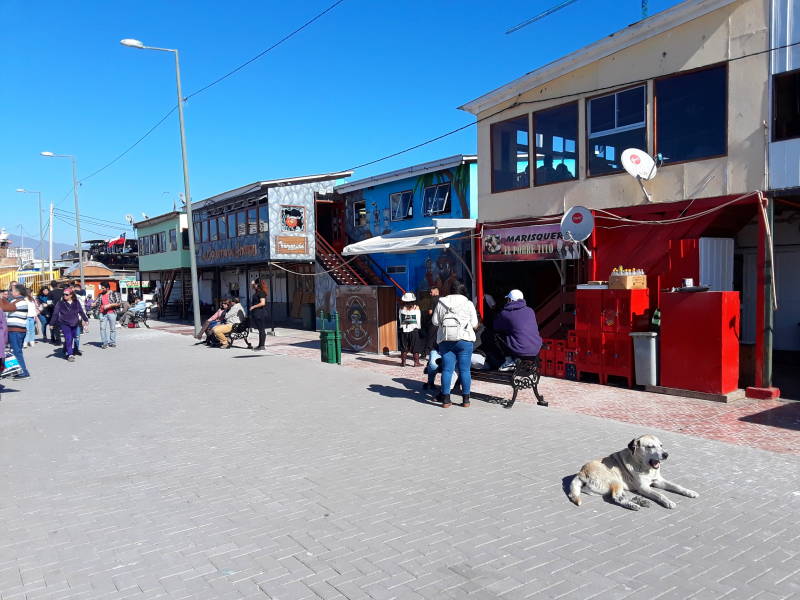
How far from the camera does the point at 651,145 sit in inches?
390

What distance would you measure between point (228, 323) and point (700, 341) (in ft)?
41.1

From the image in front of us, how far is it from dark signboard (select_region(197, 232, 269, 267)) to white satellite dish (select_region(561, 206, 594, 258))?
529 inches

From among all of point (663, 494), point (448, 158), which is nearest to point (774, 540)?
point (663, 494)

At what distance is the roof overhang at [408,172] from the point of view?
15.7 metres

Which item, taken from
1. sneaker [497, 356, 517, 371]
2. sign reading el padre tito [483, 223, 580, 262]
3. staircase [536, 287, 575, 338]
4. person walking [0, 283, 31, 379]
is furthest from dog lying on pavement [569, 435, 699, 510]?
person walking [0, 283, 31, 379]

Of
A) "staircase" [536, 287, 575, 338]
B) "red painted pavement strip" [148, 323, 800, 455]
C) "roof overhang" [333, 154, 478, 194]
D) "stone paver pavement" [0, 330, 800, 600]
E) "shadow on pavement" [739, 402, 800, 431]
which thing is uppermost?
"roof overhang" [333, 154, 478, 194]

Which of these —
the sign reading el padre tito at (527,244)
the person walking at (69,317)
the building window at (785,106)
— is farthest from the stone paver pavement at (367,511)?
the person walking at (69,317)

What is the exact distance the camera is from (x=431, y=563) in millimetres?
3713

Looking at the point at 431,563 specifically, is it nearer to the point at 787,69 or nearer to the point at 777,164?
the point at 777,164

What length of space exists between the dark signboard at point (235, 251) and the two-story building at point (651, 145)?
38.5 feet

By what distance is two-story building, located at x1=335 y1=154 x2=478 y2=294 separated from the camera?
1598 centimetres

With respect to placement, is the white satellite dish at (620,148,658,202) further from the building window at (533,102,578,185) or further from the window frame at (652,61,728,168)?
the building window at (533,102,578,185)

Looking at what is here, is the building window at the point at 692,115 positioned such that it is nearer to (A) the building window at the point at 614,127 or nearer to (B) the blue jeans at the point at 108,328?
(A) the building window at the point at 614,127

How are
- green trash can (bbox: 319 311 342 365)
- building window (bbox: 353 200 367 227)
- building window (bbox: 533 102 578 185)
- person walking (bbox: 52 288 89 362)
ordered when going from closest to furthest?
building window (bbox: 533 102 578 185)
green trash can (bbox: 319 311 342 365)
person walking (bbox: 52 288 89 362)
building window (bbox: 353 200 367 227)
